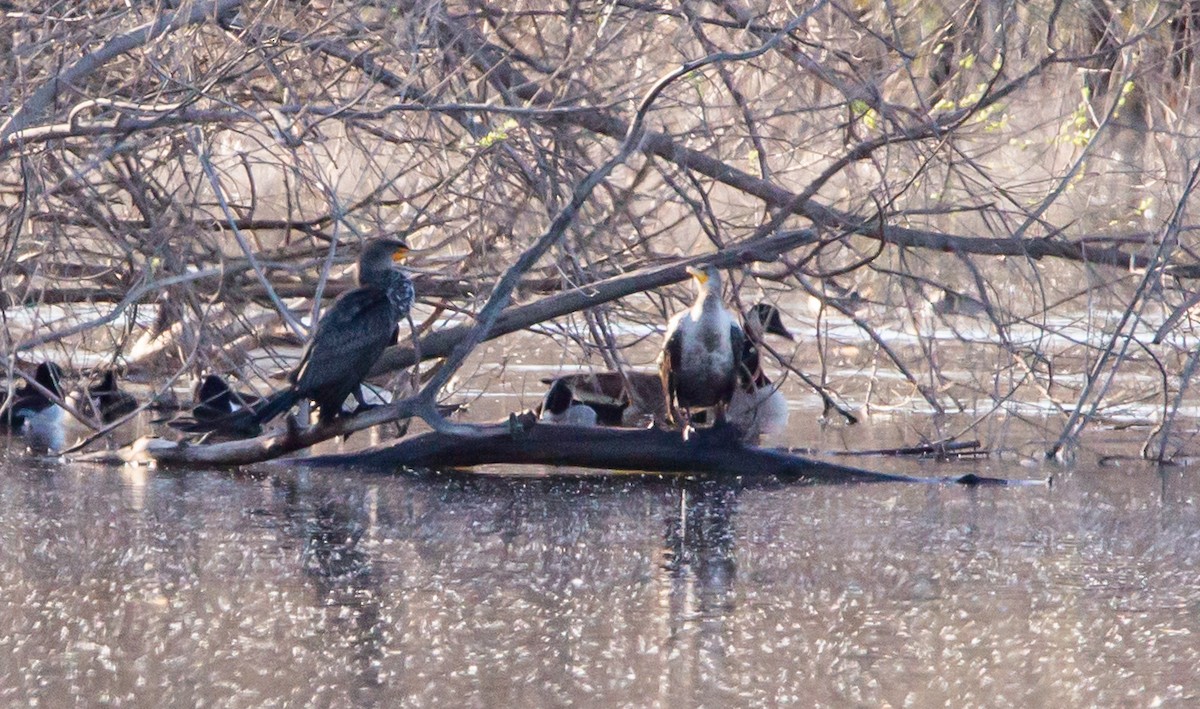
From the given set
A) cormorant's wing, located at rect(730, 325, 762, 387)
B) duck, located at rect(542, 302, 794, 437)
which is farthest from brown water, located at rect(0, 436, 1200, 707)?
cormorant's wing, located at rect(730, 325, 762, 387)

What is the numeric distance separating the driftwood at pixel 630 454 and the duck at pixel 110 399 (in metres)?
2.25

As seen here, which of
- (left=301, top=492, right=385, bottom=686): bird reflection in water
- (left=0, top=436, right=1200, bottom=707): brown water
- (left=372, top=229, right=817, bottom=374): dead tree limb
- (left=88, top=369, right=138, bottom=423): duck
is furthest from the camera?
(left=88, top=369, right=138, bottom=423): duck

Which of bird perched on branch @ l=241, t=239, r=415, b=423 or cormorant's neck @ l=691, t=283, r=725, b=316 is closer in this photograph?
bird perched on branch @ l=241, t=239, r=415, b=423

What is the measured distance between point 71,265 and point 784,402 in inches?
138

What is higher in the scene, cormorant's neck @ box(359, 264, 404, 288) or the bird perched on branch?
cormorant's neck @ box(359, 264, 404, 288)

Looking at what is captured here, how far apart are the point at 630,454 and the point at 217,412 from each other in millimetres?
2057

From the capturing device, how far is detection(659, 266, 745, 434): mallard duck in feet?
22.2

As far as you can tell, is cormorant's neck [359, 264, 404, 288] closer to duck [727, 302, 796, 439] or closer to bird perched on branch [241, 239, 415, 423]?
bird perched on branch [241, 239, 415, 423]

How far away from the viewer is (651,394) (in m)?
8.32

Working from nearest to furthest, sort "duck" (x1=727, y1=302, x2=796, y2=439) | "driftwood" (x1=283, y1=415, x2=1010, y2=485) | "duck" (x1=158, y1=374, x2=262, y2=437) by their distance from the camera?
"driftwood" (x1=283, y1=415, x2=1010, y2=485) < "duck" (x1=158, y1=374, x2=262, y2=437) < "duck" (x1=727, y1=302, x2=796, y2=439)

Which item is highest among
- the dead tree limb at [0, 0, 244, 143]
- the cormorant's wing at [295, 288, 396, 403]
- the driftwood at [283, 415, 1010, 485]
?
the dead tree limb at [0, 0, 244, 143]

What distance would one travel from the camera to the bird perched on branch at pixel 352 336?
6109 millimetres

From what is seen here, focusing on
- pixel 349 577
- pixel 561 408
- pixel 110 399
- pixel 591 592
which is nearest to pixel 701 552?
pixel 591 592

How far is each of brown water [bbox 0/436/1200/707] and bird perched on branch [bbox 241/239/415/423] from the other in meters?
0.32
